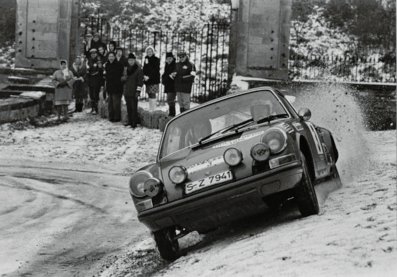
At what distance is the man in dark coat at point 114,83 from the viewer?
20.4 meters

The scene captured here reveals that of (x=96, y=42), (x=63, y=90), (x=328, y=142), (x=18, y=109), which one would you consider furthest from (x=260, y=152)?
(x=96, y=42)

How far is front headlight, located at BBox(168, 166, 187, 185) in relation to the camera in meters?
7.60

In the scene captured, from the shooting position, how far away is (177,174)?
25.1 ft

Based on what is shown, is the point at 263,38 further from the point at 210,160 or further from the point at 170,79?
the point at 210,160

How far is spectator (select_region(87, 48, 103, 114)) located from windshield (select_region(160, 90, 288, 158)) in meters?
13.3

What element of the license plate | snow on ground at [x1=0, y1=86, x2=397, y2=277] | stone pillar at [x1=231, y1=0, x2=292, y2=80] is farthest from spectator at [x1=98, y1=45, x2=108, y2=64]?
the license plate

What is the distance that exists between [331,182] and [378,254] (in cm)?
415

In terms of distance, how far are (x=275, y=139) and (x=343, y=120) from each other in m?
12.1

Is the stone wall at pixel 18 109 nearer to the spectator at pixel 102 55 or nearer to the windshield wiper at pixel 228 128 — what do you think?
the spectator at pixel 102 55

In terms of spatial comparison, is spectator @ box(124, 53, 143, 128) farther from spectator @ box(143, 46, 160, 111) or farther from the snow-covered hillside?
the snow-covered hillside

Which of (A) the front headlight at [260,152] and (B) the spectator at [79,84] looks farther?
(B) the spectator at [79,84]

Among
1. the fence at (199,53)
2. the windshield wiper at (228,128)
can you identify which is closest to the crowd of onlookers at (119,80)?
the fence at (199,53)

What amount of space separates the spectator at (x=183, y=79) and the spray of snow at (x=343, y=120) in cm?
299

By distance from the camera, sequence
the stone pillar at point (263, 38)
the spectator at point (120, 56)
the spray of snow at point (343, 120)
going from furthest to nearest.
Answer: the stone pillar at point (263, 38) → the spectator at point (120, 56) → the spray of snow at point (343, 120)
